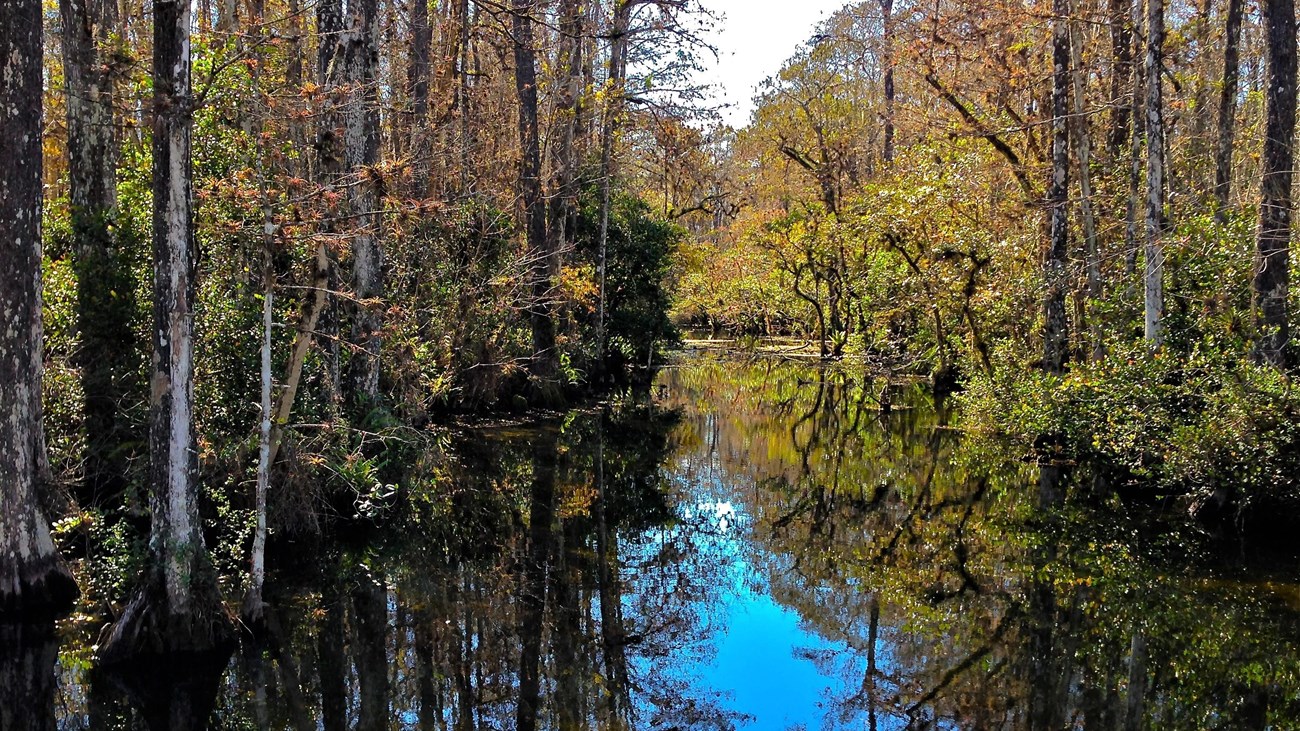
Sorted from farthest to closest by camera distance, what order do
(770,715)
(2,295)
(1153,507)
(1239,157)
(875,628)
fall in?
(1239,157), (1153,507), (875,628), (2,295), (770,715)

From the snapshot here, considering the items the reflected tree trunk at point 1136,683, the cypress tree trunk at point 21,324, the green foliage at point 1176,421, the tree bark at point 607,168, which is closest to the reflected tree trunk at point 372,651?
the cypress tree trunk at point 21,324

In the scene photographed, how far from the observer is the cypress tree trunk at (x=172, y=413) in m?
5.68

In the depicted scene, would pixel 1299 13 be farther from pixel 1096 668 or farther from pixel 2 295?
pixel 2 295

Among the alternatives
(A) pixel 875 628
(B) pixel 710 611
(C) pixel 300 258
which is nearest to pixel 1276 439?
(A) pixel 875 628

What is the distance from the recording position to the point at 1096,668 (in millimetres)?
6145

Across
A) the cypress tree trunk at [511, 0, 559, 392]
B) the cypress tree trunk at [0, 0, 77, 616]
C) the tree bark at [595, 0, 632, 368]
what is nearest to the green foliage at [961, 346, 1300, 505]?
the cypress tree trunk at [511, 0, 559, 392]

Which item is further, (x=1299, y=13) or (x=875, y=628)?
(x=1299, y=13)

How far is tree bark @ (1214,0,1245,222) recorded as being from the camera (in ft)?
38.5

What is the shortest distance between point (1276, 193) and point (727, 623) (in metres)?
7.78

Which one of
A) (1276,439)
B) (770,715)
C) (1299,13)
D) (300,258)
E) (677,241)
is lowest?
(770,715)

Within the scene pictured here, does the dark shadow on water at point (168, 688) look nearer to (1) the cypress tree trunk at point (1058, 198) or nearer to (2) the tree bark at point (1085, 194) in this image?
(2) the tree bark at point (1085, 194)

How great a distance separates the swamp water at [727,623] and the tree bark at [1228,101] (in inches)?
219

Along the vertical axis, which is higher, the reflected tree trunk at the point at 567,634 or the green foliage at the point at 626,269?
the green foliage at the point at 626,269

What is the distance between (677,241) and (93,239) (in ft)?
53.9
